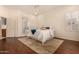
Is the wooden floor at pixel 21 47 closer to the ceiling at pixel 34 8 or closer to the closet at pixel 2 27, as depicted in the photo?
the closet at pixel 2 27

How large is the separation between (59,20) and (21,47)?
0.79 metres

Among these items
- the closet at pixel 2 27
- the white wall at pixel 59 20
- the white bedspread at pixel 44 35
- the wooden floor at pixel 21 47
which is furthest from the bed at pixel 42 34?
the closet at pixel 2 27

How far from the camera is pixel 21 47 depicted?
1868mm

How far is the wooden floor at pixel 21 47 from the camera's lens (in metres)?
1.85

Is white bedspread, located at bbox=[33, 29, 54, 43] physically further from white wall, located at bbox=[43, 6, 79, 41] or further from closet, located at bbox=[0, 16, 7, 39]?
closet, located at bbox=[0, 16, 7, 39]

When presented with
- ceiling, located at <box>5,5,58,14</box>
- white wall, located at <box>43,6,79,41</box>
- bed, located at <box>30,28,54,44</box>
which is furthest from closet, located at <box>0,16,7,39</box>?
white wall, located at <box>43,6,79,41</box>

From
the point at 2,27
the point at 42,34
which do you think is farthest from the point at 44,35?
the point at 2,27

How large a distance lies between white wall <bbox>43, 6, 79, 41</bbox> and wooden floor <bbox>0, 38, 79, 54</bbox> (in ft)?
0.51

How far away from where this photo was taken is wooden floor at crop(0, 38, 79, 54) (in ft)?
6.08
